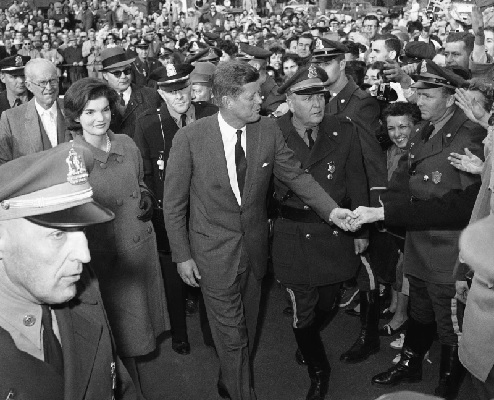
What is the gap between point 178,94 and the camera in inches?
199

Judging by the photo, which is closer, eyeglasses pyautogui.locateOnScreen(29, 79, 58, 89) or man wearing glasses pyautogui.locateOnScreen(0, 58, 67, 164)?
man wearing glasses pyautogui.locateOnScreen(0, 58, 67, 164)

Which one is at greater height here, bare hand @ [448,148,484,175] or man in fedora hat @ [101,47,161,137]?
bare hand @ [448,148,484,175]

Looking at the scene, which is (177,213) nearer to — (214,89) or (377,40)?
(214,89)

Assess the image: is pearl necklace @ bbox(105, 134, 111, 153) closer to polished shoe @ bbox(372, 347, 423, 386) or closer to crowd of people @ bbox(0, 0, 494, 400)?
crowd of people @ bbox(0, 0, 494, 400)

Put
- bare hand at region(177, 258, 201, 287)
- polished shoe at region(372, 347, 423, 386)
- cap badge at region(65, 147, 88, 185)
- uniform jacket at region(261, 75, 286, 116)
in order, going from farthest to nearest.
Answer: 1. uniform jacket at region(261, 75, 286, 116)
2. polished shoe at region(372, 347, 423, 386)
3. bare hand at region(177, 258, 201, 287)
4. cap badge at region(65, 147, 88, 185)

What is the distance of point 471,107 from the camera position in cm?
387

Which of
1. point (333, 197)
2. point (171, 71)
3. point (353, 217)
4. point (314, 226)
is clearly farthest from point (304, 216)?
point (171, 71)

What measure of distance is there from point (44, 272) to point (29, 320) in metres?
0.16

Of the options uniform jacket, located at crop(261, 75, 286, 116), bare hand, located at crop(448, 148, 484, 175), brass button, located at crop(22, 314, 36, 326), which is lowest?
uniform jacket, located at crop(261, 75, 286, 116)

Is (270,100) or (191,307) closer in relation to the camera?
(191,307)

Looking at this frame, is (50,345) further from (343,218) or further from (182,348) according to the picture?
(182,348)

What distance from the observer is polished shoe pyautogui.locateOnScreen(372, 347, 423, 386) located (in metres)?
4.36

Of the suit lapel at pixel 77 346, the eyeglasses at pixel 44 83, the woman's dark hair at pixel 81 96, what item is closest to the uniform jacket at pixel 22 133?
the eyeglasses at pixel 44 83

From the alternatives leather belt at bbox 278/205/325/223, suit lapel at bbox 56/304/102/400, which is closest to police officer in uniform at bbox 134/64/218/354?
leather belt at bbox 278/205/325/223
